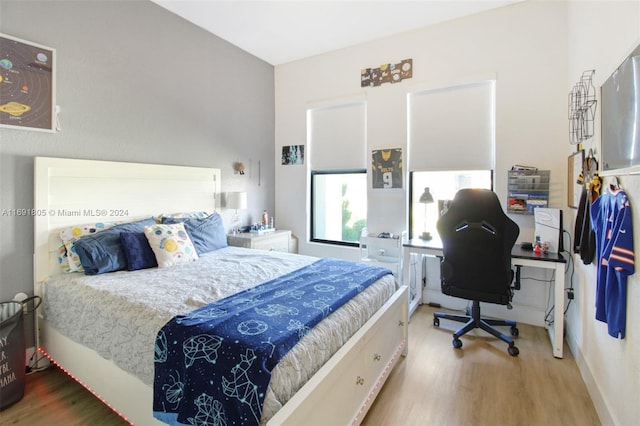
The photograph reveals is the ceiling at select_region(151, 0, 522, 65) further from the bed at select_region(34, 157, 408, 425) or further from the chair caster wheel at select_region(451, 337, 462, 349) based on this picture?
the chair caster wheel at select_region(451, 337, 462, 349)

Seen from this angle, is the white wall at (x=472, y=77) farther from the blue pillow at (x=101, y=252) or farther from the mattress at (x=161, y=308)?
the blue pillow at (x=101, y=252)

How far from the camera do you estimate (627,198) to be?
141cm

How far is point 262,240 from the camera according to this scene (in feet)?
11.8

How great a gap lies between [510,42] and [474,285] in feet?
7.45

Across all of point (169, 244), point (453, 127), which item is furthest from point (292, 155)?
point (169, 244)

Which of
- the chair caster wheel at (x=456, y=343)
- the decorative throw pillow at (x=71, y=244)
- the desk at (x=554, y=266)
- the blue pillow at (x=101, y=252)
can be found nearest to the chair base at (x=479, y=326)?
the chair caster wheel at (x=456, y=343)

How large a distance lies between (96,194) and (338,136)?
2613 millimetres

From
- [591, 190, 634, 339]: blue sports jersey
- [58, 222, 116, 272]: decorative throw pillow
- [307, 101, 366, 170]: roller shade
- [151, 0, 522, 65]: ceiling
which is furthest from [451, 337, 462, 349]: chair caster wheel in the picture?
[151, 0, 522, 65]: ceiling

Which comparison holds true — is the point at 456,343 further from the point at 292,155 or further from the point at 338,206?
the point at 292,155

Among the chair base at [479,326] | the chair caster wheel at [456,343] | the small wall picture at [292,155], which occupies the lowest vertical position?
the chair caster wheel at [456,343]

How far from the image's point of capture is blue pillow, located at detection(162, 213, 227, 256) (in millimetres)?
2877

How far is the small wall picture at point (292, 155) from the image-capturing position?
423 cm

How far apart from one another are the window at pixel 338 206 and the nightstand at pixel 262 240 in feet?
1.54

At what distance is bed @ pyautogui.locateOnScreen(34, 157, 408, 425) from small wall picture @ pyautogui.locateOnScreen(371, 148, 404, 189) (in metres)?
1.49
